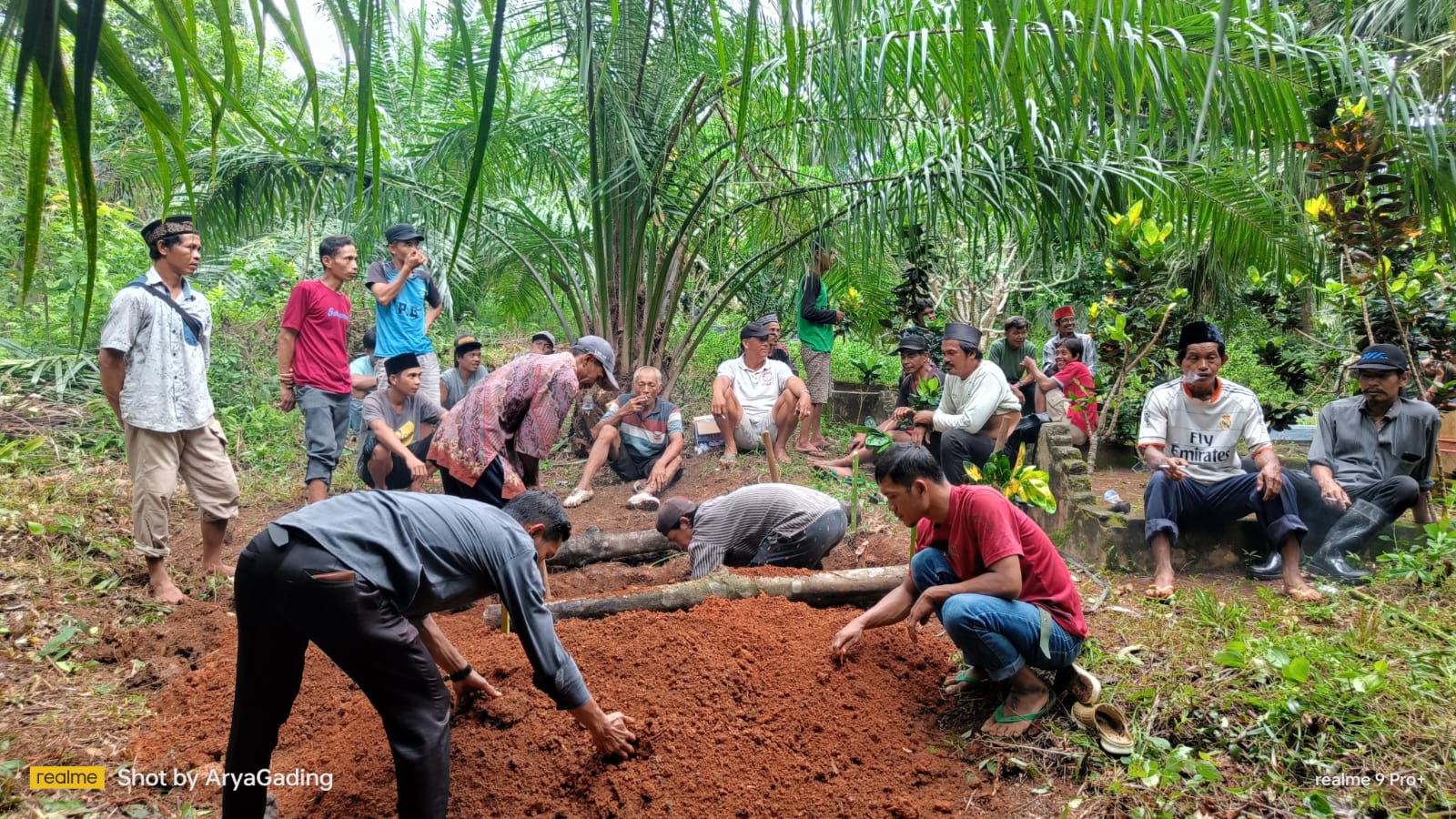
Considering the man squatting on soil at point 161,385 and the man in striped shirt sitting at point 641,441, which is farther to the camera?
the man in striped shirt sitting at point 641,441

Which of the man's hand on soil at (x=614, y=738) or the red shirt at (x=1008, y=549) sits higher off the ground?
the red shirt at (x=1008, y=549)

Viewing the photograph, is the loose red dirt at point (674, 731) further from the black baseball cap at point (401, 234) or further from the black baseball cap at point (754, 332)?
the black baseball cap at point (754, 332)

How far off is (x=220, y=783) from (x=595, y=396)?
18.8 feet

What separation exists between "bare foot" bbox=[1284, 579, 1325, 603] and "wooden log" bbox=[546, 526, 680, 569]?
3127 mm

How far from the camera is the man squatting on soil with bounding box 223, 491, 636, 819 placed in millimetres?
2150

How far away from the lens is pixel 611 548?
5176 mm

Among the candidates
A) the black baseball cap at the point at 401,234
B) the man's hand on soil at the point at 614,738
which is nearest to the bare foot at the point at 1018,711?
the man's hand on soil at the point at 614,738

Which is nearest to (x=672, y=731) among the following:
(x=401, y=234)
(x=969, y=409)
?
(x=969, y=409)

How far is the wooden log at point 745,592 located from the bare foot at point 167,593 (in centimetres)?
164

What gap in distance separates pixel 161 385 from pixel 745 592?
111 inches

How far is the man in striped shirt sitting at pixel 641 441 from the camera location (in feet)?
21.7

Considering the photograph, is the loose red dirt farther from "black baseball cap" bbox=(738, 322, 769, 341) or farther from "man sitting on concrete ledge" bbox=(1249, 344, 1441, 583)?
"black baseball cap" bbox=(738, 322, 769, 341)

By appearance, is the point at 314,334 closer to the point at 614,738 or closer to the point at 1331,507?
the point at 614,738

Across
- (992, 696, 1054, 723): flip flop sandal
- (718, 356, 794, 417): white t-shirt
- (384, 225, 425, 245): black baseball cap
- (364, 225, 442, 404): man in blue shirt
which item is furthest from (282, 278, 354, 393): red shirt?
(992, 696, 1054, 723): flip flop sandal
